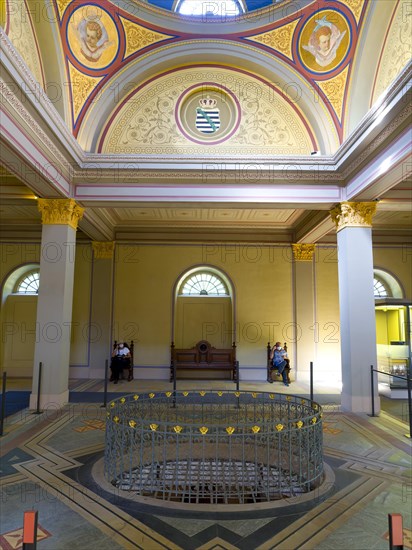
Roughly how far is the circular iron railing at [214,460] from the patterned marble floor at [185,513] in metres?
0.32

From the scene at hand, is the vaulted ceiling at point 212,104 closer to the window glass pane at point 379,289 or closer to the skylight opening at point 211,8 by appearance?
the skylight opening at point 211,8

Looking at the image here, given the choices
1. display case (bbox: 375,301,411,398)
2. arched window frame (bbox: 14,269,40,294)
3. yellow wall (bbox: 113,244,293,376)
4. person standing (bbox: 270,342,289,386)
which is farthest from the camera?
arched window frame (bbox: 14,269,40,294)

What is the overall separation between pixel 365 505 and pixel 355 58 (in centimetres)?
797

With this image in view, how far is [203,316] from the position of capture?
44.8 feet

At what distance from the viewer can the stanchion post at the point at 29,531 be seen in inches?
76.6

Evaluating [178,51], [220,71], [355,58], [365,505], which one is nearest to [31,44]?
[178,51]

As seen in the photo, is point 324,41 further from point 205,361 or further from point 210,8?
point 205,361

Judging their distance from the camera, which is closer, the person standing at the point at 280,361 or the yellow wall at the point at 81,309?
the person standing at the point at 280,361

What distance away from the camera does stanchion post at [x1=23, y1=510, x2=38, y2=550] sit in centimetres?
195

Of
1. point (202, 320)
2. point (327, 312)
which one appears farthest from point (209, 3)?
point (327, 312)

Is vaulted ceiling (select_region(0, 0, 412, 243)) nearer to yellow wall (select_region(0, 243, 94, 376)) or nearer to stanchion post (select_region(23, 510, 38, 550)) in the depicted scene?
yellow wall (select_region(0, 243, 94, 376))

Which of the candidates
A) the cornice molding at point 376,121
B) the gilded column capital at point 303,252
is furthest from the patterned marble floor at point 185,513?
the gilded column capital at point 303,252

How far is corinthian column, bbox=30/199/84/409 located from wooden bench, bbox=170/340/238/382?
16.1 feet

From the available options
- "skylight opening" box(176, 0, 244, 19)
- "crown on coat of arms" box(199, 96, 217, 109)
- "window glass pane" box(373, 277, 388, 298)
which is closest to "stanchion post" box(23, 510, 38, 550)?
"crown on coat of arms" box(199, 96, 217, 109)
